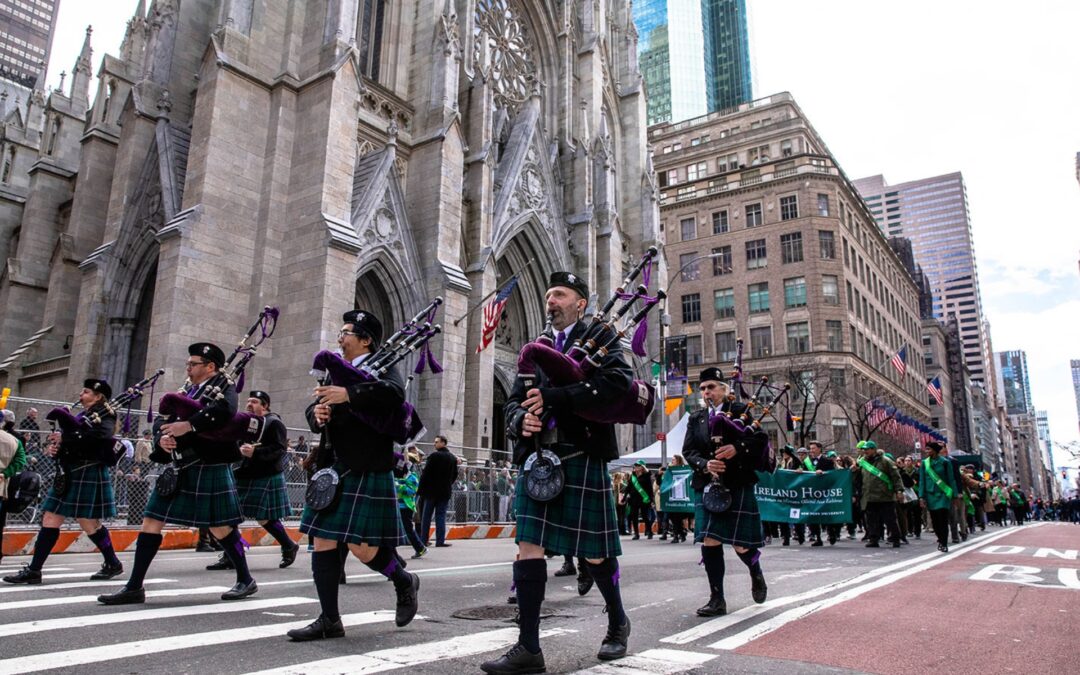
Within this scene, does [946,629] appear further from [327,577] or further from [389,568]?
[327,577]

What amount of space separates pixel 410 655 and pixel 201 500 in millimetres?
3128

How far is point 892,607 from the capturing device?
20.2 ft

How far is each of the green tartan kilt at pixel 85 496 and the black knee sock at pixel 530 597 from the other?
5.41 metres

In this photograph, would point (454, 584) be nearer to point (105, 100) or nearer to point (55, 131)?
point (105, 100)

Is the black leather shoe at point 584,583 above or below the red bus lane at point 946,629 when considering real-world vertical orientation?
above

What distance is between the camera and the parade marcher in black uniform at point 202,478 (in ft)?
19.4

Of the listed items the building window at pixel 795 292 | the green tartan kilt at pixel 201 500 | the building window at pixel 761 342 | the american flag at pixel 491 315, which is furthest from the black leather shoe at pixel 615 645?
the building window at pixel 795 292

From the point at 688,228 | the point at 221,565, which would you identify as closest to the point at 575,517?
the point at 221,565

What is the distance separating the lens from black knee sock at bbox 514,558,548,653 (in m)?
3.70

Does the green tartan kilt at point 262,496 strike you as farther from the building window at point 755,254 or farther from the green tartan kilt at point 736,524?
the building window at point 755,254

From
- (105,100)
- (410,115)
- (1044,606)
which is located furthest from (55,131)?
(1044,606)

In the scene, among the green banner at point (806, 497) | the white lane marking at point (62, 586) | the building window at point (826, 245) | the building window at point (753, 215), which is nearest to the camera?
the white lane marking at point (62, 586)

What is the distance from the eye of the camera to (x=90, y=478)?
7254 mm

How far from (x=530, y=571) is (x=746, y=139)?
6456 cm
